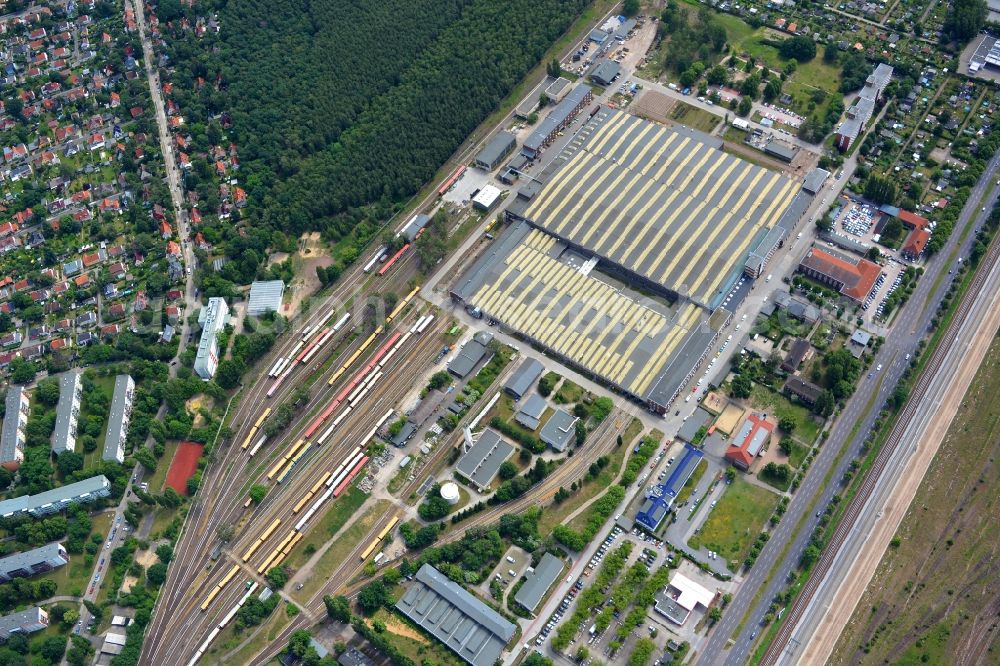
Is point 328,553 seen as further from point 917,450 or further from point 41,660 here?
point 917,450

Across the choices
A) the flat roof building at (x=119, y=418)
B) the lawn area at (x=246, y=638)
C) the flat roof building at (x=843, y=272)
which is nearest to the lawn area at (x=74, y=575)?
the flat roof building at (x=119, y=418)

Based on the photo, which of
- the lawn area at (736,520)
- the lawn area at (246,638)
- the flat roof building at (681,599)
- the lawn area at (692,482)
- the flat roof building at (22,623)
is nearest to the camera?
the flat roof building at (681,599)

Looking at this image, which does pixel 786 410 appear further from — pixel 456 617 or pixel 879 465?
pixel 456 617

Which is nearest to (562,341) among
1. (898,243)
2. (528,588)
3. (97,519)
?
(528,588)

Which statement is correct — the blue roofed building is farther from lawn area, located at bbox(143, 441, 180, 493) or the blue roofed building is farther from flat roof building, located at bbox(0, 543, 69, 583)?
flat roof building, located at bbox(0, 543, 69, 583)

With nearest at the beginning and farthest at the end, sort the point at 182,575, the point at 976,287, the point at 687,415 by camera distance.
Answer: the point at 182,575, the point at 687,415, the point at 976,287

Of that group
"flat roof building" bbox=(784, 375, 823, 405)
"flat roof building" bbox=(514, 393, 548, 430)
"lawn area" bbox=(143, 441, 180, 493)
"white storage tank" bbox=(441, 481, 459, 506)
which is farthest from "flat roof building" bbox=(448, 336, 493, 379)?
"flat roof building" bbox=(784, 375, 823, 405)

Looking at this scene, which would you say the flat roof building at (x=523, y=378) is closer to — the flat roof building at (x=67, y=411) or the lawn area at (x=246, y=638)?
the lawn area at (x=246, y=638)
